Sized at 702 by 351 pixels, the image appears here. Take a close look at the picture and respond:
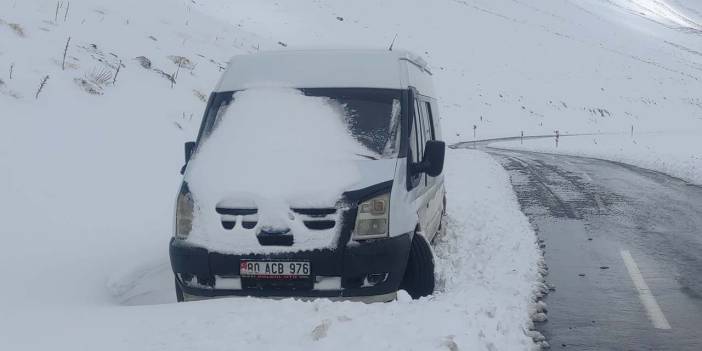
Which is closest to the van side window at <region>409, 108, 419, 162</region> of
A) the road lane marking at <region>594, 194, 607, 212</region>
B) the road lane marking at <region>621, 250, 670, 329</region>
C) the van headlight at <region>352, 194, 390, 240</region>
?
the van headlight at <region>352, 194, 390, 240</region>

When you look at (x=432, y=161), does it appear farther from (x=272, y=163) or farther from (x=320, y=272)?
(x=320, y=272)

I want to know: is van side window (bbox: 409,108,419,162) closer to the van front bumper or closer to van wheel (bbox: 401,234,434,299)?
van wheel (bbox: 401,234,434,299)

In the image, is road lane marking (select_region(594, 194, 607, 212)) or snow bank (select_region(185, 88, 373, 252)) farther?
road lane marking (select_region(594, 194, 607, 212))

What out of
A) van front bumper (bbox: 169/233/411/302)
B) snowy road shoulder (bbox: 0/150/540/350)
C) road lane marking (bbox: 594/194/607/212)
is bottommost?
road lane marking (bbox: 594/194/607/212)

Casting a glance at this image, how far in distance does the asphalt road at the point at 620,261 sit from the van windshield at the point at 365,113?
2.18 meters

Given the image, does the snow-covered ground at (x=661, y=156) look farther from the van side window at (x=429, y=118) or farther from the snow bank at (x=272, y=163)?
the snow bank at (x=272, y=163)

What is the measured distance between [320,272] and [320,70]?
230 cm

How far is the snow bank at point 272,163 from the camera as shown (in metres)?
5.21

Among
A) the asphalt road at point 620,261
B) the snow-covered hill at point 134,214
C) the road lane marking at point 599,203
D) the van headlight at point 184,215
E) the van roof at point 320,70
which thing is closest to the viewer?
the snow-covered hill at point 134,214

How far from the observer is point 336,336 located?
4570mm

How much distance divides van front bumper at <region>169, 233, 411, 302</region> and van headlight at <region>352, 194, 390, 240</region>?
0.07 meters

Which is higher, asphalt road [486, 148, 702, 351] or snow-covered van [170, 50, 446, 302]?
snow-covered van [170, 50, 446, 302]

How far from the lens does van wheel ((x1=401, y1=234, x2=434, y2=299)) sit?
5781 mm

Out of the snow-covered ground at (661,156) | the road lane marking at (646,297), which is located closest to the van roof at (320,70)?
the road lane marking at (646,297)
